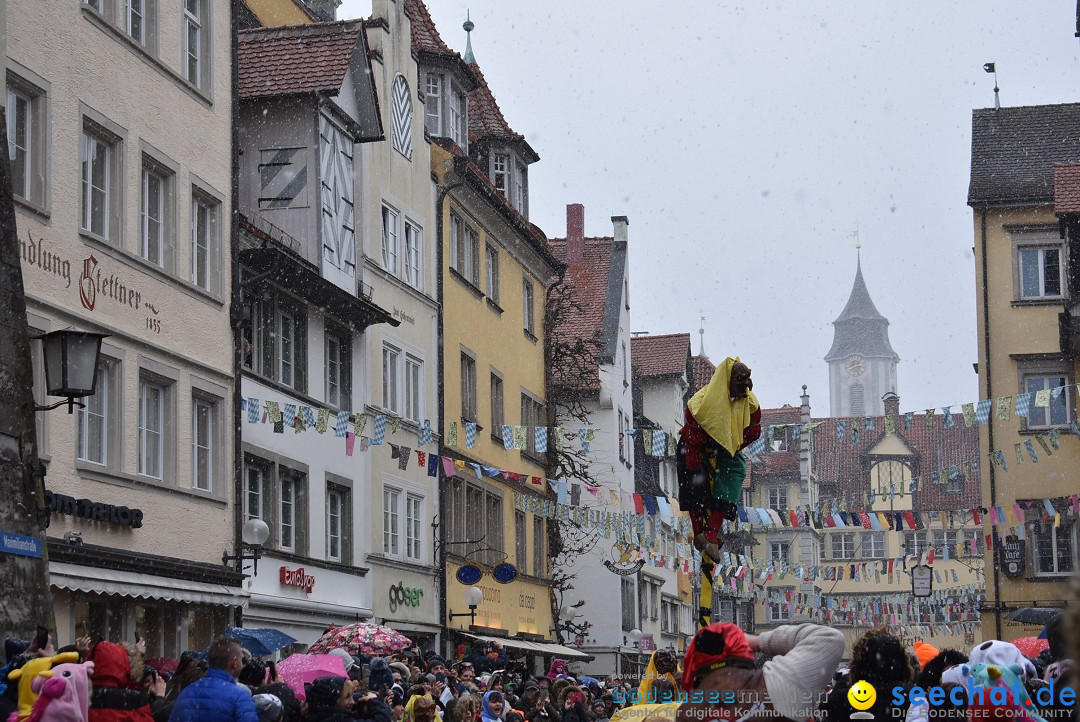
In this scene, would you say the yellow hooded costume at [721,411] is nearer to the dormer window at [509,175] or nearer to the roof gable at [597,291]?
the dormer window at [509,175]

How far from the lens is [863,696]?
7438 millimetres

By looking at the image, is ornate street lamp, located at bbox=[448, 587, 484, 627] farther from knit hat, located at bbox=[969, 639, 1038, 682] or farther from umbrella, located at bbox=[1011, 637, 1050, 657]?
knit hat, located at bbox=[969, 639, 1038, 682]

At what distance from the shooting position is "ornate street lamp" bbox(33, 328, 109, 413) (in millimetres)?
14305

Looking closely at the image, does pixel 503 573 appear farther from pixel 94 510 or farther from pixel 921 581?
pixel 94 510

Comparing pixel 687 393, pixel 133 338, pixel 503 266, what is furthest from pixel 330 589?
pixel 687 393

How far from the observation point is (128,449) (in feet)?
65.6

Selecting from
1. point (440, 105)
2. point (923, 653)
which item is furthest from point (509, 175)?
point (923, 653)

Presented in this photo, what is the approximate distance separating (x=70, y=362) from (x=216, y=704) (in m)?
5.82

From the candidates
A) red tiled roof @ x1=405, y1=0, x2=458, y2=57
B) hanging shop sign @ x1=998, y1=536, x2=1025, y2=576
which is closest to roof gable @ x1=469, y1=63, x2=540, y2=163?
red tiled roof @ x1=405, y1=0, x2=458, y2=57

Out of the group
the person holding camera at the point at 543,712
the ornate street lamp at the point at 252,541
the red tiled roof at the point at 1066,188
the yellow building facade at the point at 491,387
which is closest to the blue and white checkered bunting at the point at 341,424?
the ornate street lamp at the point at 252,541

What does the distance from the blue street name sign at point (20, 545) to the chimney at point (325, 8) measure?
26.4 metres

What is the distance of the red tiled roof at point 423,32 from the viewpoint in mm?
35250

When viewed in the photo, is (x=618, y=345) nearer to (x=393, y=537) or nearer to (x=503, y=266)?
(x=503, y=266)

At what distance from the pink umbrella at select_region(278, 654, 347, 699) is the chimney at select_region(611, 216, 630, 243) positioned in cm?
4001
